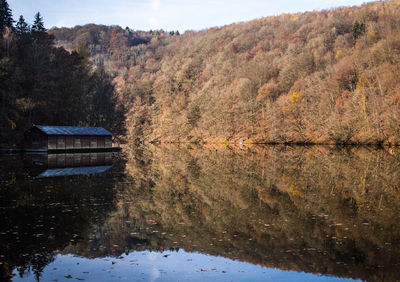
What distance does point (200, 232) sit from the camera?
35.4ft

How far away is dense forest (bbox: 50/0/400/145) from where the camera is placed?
203 ft

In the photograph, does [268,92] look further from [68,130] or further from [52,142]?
[52,142]

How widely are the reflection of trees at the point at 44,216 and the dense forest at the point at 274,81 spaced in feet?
162

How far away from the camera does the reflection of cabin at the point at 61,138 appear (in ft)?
156

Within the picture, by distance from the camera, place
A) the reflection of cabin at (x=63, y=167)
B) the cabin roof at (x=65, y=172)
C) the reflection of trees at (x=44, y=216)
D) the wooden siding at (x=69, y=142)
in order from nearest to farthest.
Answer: the reflection of trees at (x=44, y=216)
the cabin roof at (x=65, y=172)
the reflection of cabin at (x=63, y=167)
the wooden siding at (x=69, y=142)

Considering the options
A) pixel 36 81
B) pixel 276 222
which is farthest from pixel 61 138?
pixel 276 222

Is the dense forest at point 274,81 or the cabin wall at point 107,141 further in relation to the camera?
the dense forest at point 274,81

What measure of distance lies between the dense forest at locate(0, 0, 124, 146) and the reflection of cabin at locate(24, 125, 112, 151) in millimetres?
2996

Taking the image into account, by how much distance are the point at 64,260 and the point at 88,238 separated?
142 centimetres

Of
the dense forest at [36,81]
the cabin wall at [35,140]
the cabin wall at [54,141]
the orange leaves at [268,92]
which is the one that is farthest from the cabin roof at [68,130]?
the orange leaves at [268,92]

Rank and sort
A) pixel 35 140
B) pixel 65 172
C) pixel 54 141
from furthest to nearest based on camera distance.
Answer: pixel 35 140
pixel 54 141
pixel 65 172

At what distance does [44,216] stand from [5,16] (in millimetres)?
61071

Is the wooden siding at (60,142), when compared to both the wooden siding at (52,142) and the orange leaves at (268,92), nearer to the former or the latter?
the wooden siding at (52,142)

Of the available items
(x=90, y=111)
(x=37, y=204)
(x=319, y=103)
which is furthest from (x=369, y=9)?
(x=37, y=204)
